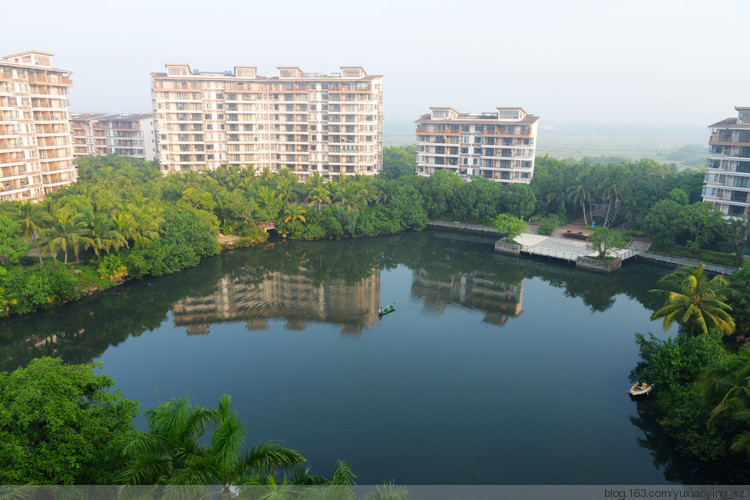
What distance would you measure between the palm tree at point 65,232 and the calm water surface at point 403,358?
6.14 m

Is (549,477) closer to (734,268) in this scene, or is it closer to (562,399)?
(562,399)

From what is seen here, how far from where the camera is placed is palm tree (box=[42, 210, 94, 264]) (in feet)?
160

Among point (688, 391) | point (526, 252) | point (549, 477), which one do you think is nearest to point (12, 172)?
point (526, 252)

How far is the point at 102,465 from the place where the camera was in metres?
18.2

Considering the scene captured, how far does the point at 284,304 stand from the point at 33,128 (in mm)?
54026

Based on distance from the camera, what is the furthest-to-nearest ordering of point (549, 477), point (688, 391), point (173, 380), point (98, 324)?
point (98, 324) → point (173, 380) → point (688, 391) → point (549, 477)

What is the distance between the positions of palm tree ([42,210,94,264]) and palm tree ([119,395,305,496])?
40004 mm

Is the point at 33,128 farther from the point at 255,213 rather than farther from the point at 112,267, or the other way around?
the point at 112,267

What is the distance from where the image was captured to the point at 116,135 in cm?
12612

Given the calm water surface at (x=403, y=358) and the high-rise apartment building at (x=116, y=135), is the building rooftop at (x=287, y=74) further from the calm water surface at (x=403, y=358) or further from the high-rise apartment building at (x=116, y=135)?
the calm water surface at (x=403, y=358)

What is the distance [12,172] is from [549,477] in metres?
77.6

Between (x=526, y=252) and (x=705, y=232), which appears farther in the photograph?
(x=526, y=252)

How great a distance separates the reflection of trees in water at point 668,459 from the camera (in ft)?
85.4

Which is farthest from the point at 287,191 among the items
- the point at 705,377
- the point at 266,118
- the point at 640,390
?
the point at 705,377
